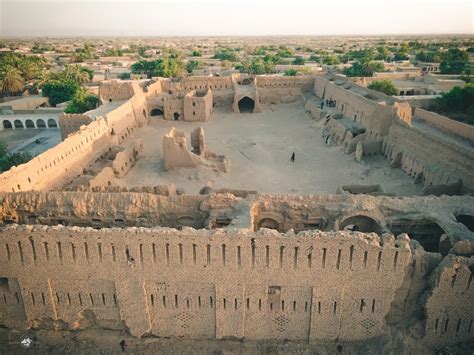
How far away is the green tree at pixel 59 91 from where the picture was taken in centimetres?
4841

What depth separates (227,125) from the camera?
39125 millimetres

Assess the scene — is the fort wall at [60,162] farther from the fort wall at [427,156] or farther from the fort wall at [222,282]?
the fort wall at [427,156]

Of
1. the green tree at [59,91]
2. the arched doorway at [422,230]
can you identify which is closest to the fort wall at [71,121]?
the green tree at [59,91]

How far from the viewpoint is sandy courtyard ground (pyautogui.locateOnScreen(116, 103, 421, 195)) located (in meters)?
24.1

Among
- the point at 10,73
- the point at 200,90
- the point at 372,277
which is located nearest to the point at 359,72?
the point at 200,90

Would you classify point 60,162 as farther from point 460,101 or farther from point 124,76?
point 124,76

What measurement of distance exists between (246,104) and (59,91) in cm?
2396

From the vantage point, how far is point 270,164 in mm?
28281

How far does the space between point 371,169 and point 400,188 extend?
378cm

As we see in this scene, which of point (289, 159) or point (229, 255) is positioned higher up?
point (229, 255)

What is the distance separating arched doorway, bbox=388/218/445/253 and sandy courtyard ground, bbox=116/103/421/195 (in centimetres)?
683

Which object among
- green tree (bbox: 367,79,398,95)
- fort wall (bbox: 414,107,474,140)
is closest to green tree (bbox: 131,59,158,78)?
green tree (bbox: 367,79,398,95)

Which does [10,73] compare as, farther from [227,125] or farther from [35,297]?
[35,297]

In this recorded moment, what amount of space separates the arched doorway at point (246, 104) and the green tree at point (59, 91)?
2091 centimetres
